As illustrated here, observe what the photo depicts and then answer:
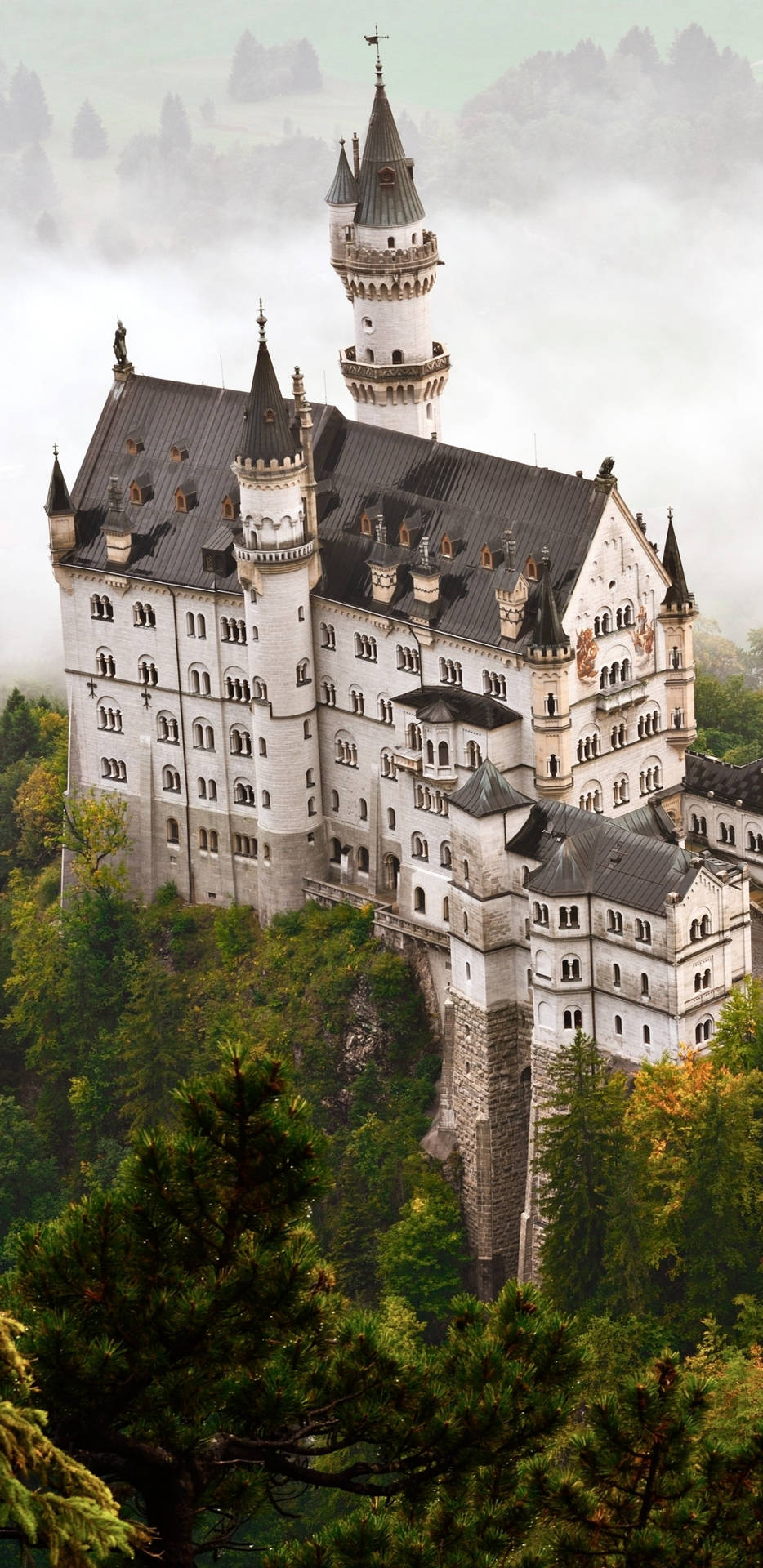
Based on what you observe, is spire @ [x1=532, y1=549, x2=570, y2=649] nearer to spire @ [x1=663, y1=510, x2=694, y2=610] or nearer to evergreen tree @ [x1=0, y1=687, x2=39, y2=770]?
spire @ [x1=663, y1=510, x2=694, y2=610]

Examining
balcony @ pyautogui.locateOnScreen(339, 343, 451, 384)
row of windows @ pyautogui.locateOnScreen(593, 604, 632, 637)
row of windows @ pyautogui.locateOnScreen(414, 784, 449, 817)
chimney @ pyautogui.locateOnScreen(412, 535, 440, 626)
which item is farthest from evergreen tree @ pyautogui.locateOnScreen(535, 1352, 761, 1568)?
balcony @ pyautogui.locateOnScreen(339, 343, 451, 384)

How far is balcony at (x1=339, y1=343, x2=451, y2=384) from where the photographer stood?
120m

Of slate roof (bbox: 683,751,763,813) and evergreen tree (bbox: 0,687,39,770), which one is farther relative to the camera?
evergreen tree (bbox: 0,687,39,770)

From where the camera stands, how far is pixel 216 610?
117375 mm

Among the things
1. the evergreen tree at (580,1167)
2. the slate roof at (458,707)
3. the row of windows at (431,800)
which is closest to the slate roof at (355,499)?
the slate roof at (458,707)

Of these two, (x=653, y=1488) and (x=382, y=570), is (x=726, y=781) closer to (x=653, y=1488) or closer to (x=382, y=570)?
(x=382, y=570)

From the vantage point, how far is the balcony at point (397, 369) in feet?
395

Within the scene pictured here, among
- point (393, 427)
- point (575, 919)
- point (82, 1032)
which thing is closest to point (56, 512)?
point (393, 427)

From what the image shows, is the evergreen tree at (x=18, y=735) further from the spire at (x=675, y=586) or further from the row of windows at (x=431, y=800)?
the spire at (x=675, y=586)

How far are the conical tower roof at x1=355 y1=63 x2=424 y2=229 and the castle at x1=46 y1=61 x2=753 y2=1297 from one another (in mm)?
122

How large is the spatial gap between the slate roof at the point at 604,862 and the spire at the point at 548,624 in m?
6.20

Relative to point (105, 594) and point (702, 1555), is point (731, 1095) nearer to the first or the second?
point (105, 594)

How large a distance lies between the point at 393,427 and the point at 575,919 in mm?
30996

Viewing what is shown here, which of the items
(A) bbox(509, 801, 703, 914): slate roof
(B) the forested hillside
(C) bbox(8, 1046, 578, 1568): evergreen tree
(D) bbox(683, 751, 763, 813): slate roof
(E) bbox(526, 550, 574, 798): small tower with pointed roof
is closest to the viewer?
(B) the forested hillside
